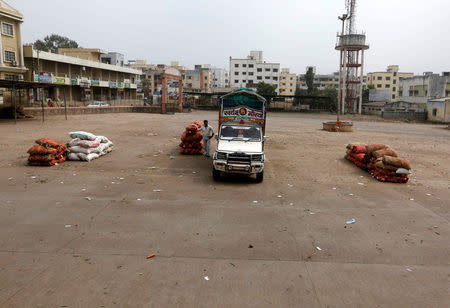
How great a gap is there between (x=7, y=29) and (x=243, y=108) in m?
38.5

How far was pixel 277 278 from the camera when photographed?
541 centimetres

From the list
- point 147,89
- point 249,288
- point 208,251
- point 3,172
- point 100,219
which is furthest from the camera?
point 147,89

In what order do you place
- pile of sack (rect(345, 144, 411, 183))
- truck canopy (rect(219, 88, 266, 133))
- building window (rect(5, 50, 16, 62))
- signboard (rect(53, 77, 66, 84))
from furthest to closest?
signboard (rect(53, 77, 66, 84))
building window (rect(5, 50, 16, 62))
truck canopy (rect(219, 88, 266, 133))
pile of sack (rect(345, 144, 411, 183))

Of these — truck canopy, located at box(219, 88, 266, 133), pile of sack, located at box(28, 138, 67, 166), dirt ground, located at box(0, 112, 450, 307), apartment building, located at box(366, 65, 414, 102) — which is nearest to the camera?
dirt ground, located at box(0, 112, 450, 307)

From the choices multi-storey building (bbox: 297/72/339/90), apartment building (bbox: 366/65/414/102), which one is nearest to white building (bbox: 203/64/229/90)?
multi-storey building (bbox: 297/72/339/90)

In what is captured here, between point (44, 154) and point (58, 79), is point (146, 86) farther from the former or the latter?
point (44, 154)

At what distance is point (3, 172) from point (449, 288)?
1325 cm

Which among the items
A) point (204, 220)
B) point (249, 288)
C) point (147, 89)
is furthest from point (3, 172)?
point (147, 89)

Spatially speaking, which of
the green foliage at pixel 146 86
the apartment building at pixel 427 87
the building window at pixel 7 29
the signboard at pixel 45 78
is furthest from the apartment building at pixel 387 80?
the building window at pixel 7 29

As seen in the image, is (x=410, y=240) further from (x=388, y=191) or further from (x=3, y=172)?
(x=3, y=172)

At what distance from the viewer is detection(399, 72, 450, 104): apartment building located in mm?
68688

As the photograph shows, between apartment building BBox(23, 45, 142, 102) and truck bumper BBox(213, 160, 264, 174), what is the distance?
32821 mm

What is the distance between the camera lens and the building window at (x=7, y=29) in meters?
39.3

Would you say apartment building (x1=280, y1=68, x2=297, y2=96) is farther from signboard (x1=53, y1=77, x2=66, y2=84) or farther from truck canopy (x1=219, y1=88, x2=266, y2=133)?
truck canopy (x1=219, y1=88, x2=266, y2=133)
